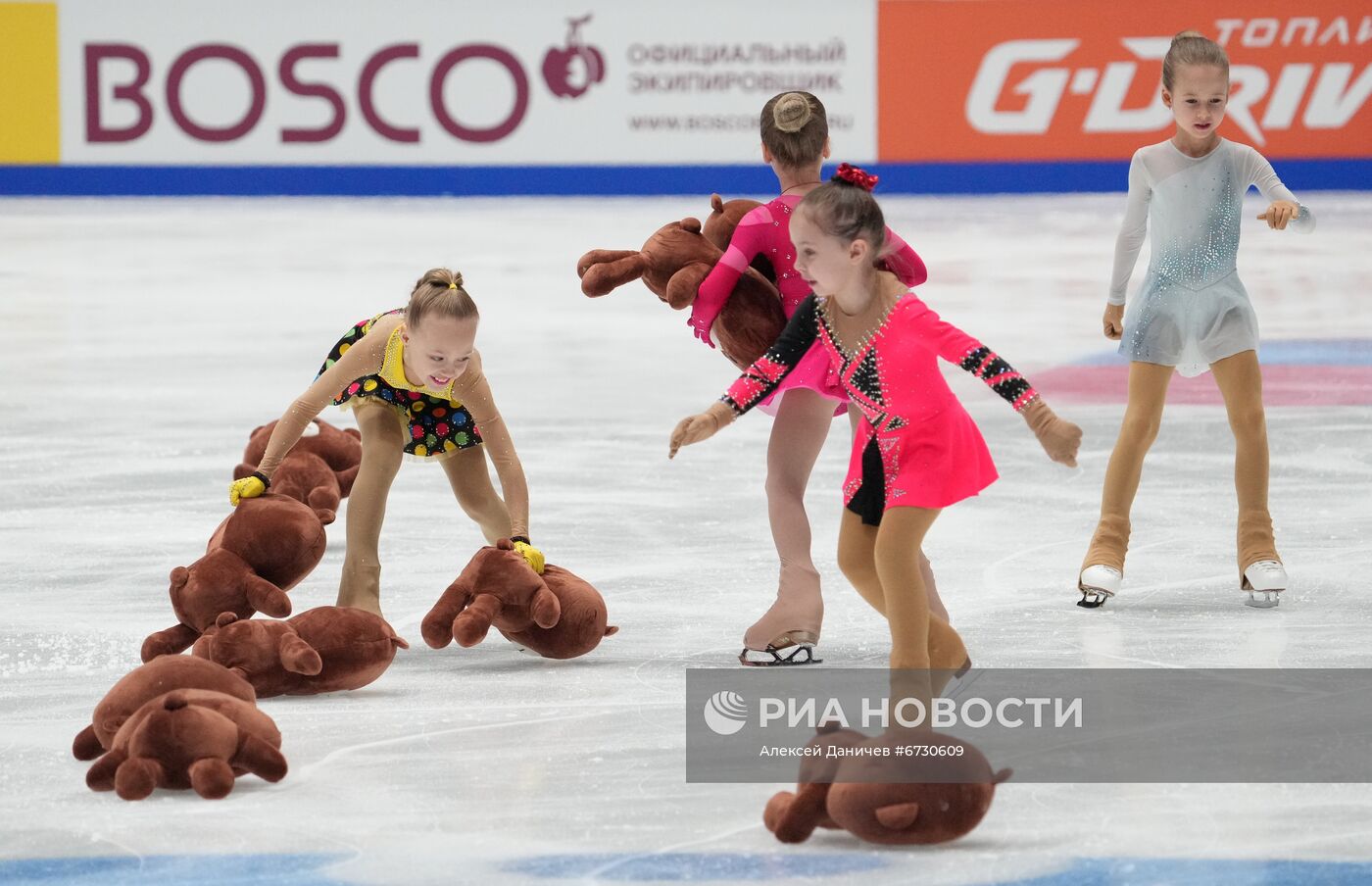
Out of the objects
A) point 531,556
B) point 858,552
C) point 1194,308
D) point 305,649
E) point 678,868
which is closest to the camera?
point 678,868

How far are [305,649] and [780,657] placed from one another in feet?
2.92

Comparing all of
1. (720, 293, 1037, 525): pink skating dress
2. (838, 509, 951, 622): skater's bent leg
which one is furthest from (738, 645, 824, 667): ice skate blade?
(720, 293, 1037, 525): pink skating dress

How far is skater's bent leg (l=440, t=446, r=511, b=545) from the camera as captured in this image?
157 inches

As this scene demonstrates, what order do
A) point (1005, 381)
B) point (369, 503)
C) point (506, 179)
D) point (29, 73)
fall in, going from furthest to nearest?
1. point (506, 179)
2. point (29, 73)
3. point (369, 503)
4. point (1005, 381)

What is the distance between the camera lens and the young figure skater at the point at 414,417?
11.6ft

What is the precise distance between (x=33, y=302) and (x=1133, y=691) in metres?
7.19

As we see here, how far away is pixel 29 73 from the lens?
14.5 meters

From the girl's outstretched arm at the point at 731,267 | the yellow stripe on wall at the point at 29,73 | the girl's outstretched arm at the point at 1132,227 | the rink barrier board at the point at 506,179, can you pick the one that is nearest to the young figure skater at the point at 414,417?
the girl's outstretched arm at the point at 731,267

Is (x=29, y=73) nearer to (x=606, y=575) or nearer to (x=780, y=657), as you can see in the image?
(x=606, y=575)

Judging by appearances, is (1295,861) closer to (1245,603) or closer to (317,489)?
(1245,603)

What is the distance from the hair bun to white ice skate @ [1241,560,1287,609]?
136 cm

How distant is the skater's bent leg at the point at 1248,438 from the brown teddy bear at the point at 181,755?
2246 mm

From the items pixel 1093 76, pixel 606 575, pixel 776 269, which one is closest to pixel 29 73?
pixel 1093 76

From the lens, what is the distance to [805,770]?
263 cm
